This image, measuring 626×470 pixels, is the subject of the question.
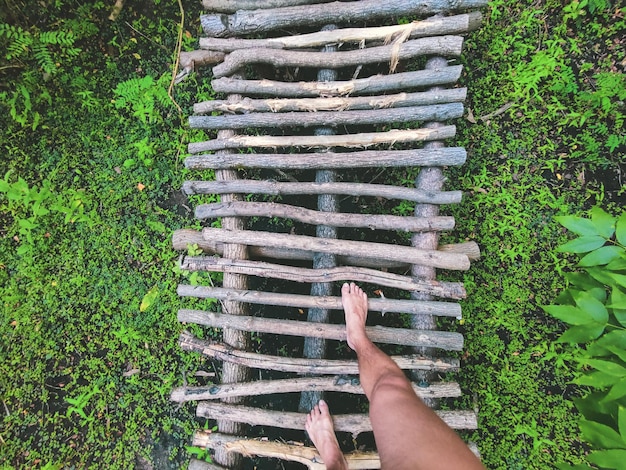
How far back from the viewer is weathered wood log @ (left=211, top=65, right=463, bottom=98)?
2.37 m

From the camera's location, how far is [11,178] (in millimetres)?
3180

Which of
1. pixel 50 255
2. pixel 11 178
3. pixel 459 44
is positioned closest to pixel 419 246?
pixel 459 44

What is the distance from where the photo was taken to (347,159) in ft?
7.72

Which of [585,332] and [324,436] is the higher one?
[585,332]

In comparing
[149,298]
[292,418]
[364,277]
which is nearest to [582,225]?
[364,277]

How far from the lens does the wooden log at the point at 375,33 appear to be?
2.37 metres

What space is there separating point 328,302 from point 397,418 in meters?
0.73

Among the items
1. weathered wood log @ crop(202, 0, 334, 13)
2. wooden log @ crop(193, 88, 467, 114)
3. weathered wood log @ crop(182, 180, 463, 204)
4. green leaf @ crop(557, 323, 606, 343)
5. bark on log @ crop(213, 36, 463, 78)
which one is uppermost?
weathered wood log @ crop(202, 0, 334, 13)

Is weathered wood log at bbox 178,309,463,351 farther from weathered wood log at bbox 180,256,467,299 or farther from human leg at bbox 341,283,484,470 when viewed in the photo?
weathered wood log at bbox 180,256,467,299

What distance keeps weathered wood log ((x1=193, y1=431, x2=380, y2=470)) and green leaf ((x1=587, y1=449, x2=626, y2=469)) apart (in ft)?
Result: 3.58

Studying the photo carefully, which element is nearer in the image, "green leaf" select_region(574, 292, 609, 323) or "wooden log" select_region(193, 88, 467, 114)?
"green leaf" select_region(574, 292, 609, 323)

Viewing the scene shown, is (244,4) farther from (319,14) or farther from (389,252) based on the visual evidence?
(389,252)

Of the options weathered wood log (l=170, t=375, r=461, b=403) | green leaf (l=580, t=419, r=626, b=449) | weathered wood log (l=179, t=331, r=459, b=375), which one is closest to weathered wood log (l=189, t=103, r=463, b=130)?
weathered wood log (l=179, t=331, r=459, b=375)

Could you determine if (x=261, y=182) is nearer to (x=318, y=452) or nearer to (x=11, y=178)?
(x=318, y=452)
